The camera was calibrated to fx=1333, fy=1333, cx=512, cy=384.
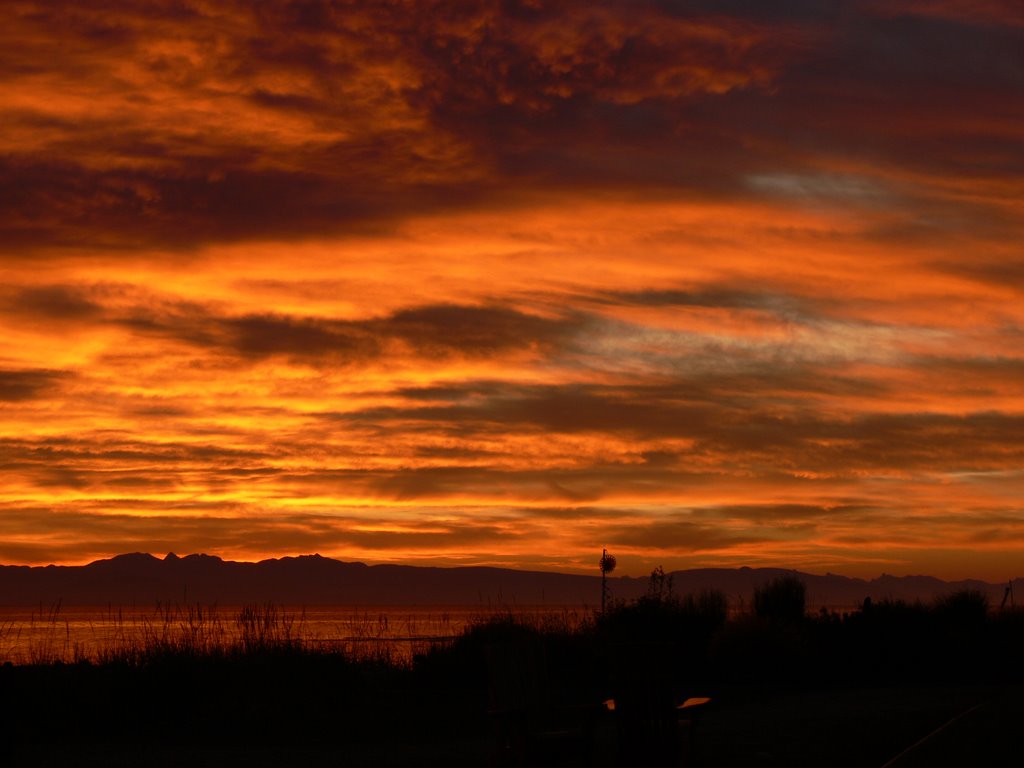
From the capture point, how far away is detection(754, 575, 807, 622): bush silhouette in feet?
96.3

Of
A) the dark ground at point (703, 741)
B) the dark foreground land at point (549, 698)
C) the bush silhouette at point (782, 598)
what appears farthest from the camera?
the bush silhouette at point (782, 598)

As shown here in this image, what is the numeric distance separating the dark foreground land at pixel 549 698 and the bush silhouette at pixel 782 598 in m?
2.32

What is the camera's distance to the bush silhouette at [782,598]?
2934 centimetres

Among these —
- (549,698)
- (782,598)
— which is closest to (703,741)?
(549,698)

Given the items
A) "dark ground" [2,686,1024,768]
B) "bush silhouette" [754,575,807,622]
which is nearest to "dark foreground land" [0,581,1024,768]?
"dark ground" [2,686,1024,768]

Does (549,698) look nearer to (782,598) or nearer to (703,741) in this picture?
(703,741)

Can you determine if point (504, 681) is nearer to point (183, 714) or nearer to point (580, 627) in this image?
A: point (183, 714)

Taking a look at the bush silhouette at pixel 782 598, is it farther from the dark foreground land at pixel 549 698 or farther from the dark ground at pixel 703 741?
the dark ground at pixel 703 741

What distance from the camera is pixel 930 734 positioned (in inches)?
519

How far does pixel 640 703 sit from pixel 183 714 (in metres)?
8.27

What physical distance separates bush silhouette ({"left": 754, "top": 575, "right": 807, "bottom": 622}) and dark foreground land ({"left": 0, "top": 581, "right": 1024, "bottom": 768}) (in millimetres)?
2325

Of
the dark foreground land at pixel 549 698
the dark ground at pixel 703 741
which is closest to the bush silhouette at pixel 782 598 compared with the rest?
the dark foreground land at pixel 549 698

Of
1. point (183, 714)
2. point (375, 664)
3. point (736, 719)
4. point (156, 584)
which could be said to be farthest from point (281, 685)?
point (156, 584)

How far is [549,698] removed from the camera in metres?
10.3
